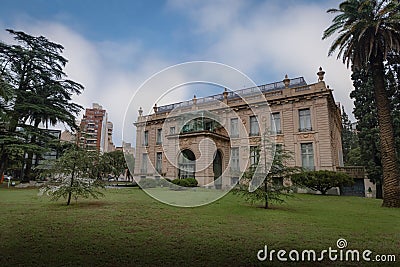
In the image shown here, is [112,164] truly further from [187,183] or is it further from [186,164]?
[186,164]

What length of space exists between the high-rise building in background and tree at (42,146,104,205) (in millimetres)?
640

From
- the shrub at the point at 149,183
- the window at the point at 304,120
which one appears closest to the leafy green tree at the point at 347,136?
the window at the point at 304,120

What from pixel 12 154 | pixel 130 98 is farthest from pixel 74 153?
pixel 12 154

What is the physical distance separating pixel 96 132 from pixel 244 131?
7272 centimetres

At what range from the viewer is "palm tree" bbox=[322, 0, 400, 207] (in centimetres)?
1280

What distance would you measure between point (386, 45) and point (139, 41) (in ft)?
40.8

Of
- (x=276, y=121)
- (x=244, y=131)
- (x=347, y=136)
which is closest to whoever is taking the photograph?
(x=276, y=121)

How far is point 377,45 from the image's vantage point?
1370cm

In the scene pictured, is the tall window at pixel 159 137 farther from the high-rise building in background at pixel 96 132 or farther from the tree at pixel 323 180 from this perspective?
the tree at pixel 323 180

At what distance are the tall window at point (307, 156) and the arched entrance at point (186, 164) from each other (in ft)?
31.7

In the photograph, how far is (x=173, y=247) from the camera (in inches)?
198

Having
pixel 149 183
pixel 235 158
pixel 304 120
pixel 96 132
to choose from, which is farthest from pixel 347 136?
pixel 96 132
